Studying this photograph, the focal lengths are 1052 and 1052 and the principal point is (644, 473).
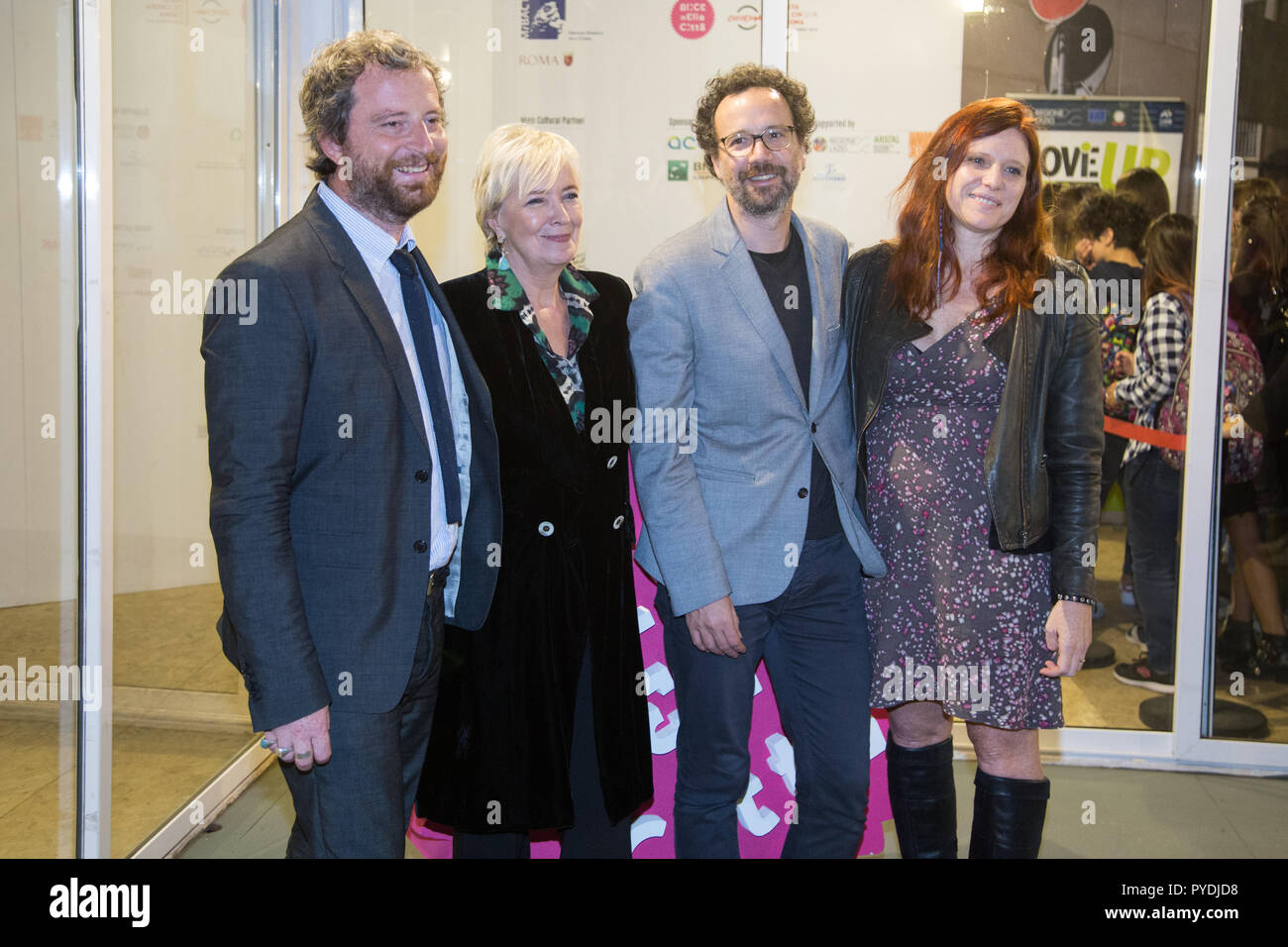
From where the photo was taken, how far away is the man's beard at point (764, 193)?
7.25 ft

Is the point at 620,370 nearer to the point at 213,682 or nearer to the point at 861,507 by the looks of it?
the point at 861,507

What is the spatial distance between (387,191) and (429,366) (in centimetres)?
31

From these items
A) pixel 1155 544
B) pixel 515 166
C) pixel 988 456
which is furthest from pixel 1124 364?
pixel 515 166

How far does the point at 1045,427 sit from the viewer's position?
222cm

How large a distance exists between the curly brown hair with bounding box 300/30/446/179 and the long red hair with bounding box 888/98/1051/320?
3.54 ft

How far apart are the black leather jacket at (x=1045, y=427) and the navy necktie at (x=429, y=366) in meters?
0.88

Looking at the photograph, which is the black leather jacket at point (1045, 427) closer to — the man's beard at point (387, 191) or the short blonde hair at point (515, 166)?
the short blonde hair at point (515, 166)

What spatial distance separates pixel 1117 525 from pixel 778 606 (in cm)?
252

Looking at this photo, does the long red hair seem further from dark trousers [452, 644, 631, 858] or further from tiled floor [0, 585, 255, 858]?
tiled floor [0, 585, 255, 858]

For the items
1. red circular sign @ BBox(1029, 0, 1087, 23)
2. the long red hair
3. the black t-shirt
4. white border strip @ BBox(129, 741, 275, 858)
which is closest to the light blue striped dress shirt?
the black t-shirt

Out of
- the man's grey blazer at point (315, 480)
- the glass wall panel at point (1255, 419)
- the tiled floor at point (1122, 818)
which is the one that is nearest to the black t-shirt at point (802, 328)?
the man's grey blazer at point (315, 480)

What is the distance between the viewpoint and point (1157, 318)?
3746mm

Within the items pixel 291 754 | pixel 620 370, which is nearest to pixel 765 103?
pixel 620 370

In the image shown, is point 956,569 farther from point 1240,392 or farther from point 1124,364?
point 1124,364
